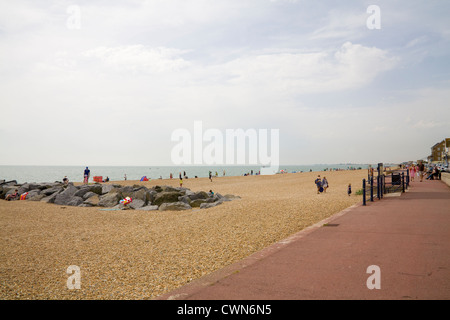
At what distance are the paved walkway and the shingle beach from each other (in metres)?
1.12

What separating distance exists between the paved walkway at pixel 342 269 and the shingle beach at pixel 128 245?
112 centimetres

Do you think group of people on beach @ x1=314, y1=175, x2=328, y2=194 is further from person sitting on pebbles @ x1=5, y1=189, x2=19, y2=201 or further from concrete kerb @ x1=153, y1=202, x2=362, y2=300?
person sitting on pebbles @ x1=5, y1=189, x2=19, y2=201

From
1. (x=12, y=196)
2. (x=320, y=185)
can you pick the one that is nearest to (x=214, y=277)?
(x=320, y=185)

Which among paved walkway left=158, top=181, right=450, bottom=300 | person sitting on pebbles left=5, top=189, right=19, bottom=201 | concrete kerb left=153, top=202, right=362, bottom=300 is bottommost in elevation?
person sitting on pebbles left=5, top=189, right=19, bottom=201

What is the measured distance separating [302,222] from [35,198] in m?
18.1

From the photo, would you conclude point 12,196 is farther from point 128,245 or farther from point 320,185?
point 320,185

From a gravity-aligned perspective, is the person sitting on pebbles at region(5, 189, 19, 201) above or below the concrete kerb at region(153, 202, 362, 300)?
below

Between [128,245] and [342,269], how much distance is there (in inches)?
242

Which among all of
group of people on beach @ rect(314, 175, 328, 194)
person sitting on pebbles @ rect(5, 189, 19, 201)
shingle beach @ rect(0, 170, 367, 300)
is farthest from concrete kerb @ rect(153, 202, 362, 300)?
person sitting on pebbles @ rect(5, 189, 19, 201)

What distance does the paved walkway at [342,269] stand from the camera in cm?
412

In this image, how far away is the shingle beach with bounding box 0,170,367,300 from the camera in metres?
5.85

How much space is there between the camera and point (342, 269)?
198 inches

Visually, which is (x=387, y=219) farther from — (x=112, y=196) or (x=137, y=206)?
(x=112, y=196)
